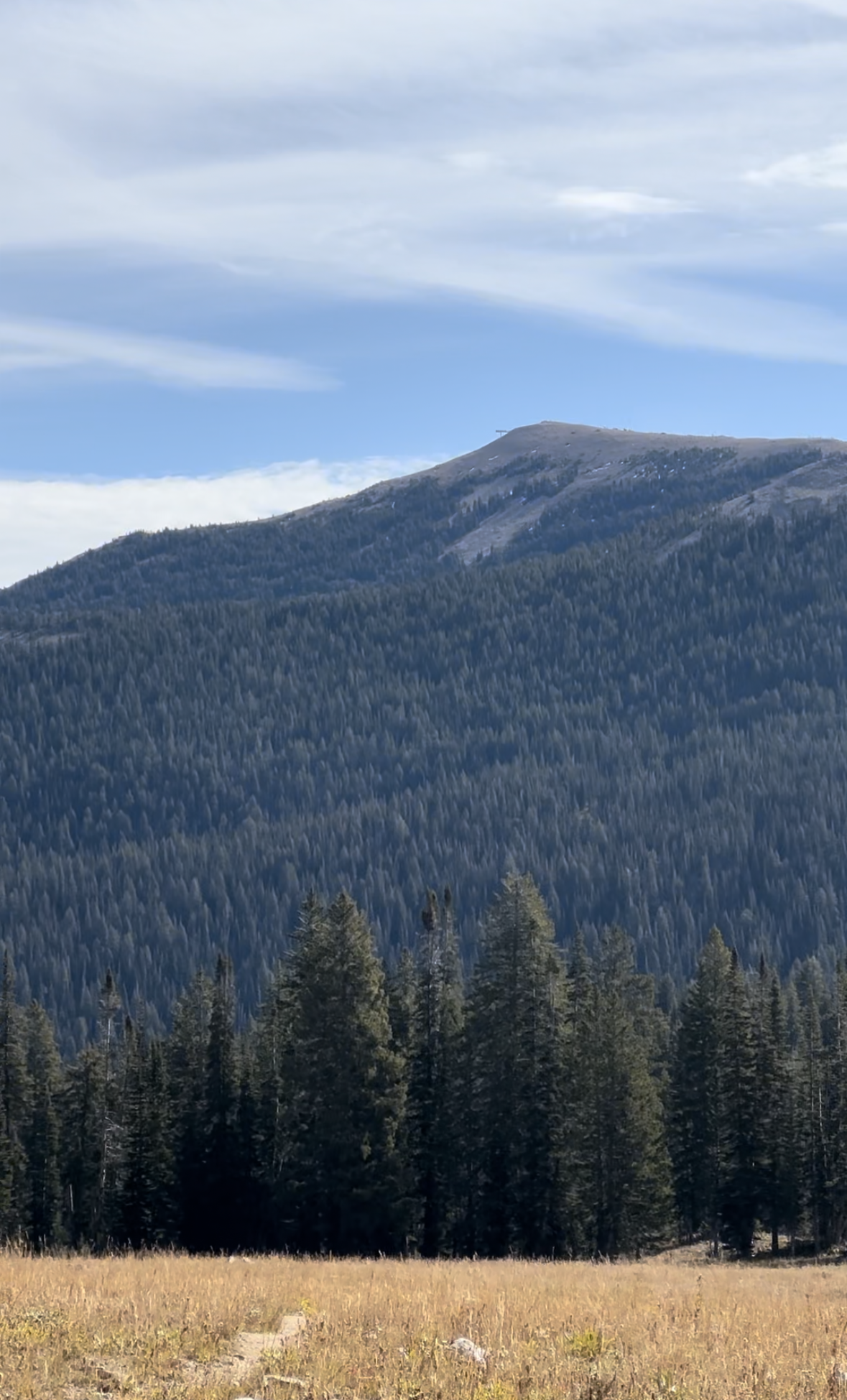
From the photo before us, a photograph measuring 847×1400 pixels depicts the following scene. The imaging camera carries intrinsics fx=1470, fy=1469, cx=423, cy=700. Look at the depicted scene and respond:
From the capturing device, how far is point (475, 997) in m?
45.4

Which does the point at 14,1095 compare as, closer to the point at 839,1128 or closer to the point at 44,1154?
the point at 44,1154

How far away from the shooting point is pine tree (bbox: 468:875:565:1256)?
4341 centimetres

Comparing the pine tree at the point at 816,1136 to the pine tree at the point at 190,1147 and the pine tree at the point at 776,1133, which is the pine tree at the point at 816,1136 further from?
the pine tree at the point at 190,1147

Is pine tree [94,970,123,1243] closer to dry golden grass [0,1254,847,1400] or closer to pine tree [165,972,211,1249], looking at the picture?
pine tree [165,972,211,1249]

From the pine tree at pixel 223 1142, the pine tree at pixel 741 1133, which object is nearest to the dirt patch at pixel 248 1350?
the pine tree at pixel 223 1142

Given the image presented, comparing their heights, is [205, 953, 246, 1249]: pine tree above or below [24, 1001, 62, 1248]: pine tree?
above

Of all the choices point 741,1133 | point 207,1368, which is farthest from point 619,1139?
point 207,1368

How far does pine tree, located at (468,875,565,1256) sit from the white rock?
29.8 meters

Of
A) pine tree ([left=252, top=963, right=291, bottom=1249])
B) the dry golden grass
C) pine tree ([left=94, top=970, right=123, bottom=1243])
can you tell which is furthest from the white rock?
pine tree ([left=94, top=970, right=123, bottom=1243])

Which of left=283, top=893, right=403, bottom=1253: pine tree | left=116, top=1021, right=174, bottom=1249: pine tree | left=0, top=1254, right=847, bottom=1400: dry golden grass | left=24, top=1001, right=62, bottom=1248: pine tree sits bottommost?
left=24, top=1001, right=62, bottom=1248: pine tree

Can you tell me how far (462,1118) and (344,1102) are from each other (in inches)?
183


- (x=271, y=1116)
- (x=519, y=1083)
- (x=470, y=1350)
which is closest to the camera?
(x=470, y=1350)

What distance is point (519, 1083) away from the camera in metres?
43.5

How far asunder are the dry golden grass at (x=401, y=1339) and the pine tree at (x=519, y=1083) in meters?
22.3
